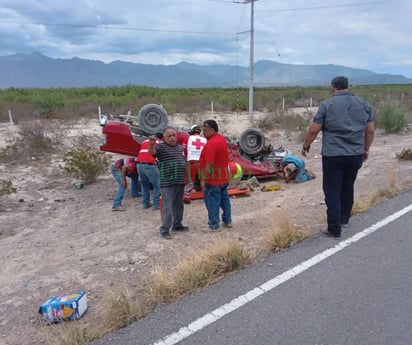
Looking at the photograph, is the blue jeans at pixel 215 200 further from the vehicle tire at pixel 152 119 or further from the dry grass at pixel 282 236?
the vehicle tire at pixel 152 119

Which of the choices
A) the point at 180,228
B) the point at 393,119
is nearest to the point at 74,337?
the point at 180,228

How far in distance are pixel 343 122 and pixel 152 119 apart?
15.7 ft

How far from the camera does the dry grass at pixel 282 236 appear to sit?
477cm

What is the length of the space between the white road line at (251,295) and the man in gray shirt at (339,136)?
0.40 metres

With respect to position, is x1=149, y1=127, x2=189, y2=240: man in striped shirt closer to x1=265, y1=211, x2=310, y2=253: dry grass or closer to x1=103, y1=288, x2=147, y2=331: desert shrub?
x1=265, y1=211, x2=310, y2=253: dry grass

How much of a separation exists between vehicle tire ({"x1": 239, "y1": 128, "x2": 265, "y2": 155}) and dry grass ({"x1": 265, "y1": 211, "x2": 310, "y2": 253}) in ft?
15.7

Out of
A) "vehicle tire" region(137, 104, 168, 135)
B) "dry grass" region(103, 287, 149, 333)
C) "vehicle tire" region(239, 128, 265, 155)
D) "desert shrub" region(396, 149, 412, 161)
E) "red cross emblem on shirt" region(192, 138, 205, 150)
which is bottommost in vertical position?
"dry grass" region(103, 287, 149, 333)

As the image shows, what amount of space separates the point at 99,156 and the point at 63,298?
25.5ft

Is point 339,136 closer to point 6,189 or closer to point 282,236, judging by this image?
point 282,236

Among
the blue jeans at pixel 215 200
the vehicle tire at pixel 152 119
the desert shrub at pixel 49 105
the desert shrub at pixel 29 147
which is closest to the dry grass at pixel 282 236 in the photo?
the blue jeans at pixel 215 200

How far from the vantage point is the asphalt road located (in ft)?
9.82

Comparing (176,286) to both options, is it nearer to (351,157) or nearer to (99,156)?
(351,157)

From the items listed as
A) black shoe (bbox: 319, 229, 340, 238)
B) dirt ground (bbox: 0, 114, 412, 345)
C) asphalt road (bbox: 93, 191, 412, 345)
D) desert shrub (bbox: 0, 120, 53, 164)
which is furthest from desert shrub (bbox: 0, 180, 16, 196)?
black shoe (bbox: 319, 229, 340, 238)

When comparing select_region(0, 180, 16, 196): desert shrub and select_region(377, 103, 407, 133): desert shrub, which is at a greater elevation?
select_region(377, 103, 407, 133): desert shrub
